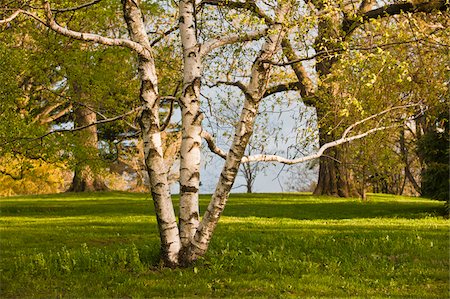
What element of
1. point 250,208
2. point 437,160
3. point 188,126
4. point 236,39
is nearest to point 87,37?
point 188,126

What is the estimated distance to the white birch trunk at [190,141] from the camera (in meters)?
9.20

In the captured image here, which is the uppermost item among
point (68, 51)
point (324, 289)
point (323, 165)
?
point (68, 51)

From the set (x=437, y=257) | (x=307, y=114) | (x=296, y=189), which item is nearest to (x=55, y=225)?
(x=307, y=114)

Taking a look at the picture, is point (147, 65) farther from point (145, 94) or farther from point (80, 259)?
point (80, 259)

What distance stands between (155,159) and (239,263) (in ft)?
7.58

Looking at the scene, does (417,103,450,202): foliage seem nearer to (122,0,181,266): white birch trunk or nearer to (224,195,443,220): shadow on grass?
(224,195,443,220): shadow on grass

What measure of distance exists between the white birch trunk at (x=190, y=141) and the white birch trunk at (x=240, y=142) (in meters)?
0.25

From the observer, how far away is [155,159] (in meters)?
8.91

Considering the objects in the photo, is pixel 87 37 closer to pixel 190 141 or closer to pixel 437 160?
pixel 190 141

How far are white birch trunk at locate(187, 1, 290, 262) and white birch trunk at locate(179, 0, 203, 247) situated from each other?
0.82ft

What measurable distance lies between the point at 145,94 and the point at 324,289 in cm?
419

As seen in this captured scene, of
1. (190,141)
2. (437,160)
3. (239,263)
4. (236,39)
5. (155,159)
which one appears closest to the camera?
(155,159)

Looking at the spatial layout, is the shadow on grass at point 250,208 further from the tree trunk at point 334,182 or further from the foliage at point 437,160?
the tree trunk at point 334,182

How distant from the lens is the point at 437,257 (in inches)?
398
